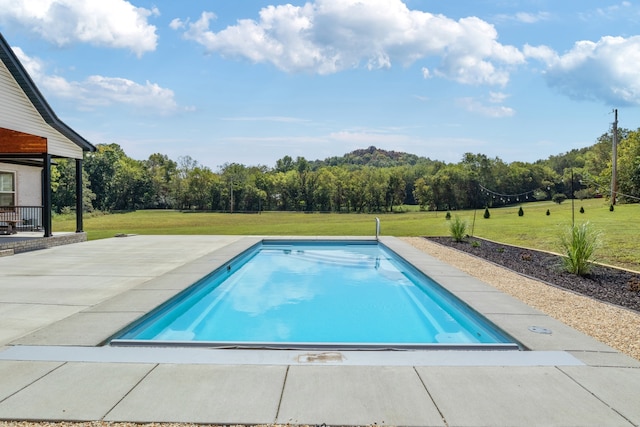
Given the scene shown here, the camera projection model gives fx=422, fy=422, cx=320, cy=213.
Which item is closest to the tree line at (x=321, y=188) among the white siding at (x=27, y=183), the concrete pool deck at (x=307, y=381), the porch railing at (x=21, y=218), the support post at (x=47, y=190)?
the white siding at (x=27, y=183)

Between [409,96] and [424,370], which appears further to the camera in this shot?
[409,96]

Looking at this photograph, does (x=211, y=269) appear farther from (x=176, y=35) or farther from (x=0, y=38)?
(x=176, y=35)

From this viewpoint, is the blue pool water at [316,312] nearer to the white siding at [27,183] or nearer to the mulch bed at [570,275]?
the mulch bed at [570,275]

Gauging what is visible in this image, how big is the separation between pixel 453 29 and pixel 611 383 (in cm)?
1402

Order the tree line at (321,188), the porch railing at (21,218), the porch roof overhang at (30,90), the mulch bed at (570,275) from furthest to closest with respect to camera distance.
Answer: the tree line at (321,188) → the porch railing at (21,218) → the porch roof overhang at (30,90) → the mulch bed at (570,275)

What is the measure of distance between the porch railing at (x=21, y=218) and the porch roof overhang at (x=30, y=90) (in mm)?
Answer: 2954

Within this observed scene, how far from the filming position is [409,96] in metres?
31.8

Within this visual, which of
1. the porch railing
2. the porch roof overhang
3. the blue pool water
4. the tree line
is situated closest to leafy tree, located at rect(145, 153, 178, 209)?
the tree line

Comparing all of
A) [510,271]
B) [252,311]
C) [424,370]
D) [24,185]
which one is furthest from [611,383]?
[24,185]

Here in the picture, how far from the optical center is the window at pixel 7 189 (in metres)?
14.9

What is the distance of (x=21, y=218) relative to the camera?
1526 cm

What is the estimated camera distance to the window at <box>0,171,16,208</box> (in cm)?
1491

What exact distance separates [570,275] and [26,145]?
1444 centimetres

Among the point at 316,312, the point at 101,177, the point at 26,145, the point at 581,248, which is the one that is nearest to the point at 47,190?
the point at 26,145
